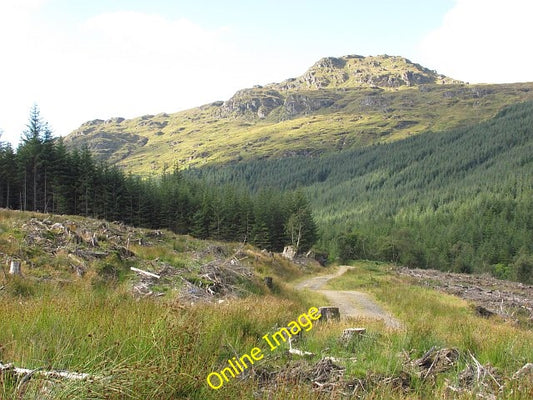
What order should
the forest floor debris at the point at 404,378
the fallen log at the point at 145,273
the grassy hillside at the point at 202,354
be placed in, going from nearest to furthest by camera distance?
the grassy hillside at the point at 202,354 → the forest floor debris at the point at 404,378 → the fallen log at the point at 145,273

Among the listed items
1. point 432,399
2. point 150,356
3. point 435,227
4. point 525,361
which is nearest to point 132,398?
point 150,356

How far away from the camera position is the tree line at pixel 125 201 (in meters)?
53.7

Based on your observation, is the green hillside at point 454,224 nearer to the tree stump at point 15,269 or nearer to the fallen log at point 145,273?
the fallen log at point 145,273

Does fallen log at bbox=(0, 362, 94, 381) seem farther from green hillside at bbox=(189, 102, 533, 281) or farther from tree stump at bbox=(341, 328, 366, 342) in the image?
green hillside at bbox=(189, 102, 533, 281)

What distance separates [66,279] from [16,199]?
5600cm

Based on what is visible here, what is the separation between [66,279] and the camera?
456 inches

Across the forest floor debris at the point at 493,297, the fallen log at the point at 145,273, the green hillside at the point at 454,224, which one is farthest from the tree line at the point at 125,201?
the fallen log at the point at 145,273

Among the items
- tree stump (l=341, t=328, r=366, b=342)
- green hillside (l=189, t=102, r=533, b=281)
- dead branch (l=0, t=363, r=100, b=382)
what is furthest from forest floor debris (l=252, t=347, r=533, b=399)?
green hillside (l=189, t=102, r=533, b=281)

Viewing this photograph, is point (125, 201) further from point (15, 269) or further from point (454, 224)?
point (454, 224)

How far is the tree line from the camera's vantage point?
176 ft

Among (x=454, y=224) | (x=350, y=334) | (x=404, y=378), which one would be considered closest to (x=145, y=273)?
(x=350, y=334)

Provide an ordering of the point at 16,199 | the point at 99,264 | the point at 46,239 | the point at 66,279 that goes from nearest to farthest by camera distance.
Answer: the point at 66,279 → the point at 99,264 → the point at 46,239 → the point at 16,199

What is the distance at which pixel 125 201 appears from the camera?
63781mm

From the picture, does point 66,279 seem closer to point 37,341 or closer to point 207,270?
point 207,270
